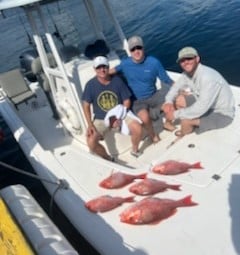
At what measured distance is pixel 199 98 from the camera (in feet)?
14.3

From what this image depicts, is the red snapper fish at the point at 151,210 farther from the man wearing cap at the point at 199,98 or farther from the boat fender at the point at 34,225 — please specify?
the man wearing cap at the point at 199,98

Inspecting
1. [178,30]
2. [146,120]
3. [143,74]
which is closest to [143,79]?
[143,74]

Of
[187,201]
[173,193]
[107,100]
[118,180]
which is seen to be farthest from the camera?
[107,100]

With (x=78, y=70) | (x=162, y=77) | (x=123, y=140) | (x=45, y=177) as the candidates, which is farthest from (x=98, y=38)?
(x=45, y=177)

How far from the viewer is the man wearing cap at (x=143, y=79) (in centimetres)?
503

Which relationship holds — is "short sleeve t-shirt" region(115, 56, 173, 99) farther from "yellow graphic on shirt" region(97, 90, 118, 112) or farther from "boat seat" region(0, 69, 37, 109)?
"boat seat" region(0, 69, 37, 109)

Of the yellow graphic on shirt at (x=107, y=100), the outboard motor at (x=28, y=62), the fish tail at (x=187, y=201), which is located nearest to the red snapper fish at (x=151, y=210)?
the fish tail at (x=187, y=201)

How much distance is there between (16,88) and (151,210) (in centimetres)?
432

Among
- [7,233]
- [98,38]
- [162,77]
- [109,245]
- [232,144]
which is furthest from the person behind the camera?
[98,38]

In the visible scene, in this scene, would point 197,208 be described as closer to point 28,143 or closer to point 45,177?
point 45,177

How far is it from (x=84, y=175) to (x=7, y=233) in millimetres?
1682

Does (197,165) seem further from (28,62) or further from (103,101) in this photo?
(28,62)

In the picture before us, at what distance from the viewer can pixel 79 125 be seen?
17.4 ft

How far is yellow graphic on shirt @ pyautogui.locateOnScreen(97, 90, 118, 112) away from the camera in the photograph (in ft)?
16.1
